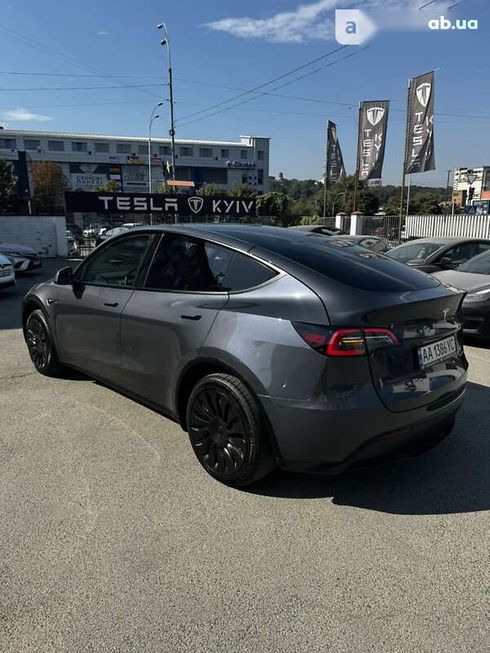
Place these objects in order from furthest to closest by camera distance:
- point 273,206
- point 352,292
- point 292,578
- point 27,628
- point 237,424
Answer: point 273,206, point 237,424, point 352,292, point 292,578, point 27,628

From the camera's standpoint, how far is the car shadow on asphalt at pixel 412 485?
2.87m

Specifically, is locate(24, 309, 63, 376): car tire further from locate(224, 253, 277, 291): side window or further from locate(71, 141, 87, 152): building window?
locate(71, 141, 87, 152): building window

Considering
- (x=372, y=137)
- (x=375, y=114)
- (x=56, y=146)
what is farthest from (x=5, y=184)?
(x=56, y=146)

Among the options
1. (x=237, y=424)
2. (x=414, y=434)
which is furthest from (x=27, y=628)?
(x=414, y=434)

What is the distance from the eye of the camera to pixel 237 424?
2.85 meters

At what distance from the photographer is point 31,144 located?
93.8 metres

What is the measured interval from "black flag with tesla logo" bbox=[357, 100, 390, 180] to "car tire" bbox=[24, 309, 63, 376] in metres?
20.7

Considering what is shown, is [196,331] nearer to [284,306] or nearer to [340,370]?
[284,306]

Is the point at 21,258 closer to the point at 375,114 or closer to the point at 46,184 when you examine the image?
the point at 375,114

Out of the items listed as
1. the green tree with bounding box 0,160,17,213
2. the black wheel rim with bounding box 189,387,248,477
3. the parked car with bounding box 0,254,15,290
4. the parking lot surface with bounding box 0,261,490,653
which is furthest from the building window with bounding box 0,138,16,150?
the black wheel rim with bounding box 189,387,248,477

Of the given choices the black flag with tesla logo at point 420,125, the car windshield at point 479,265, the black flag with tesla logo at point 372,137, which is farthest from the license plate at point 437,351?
the black flag with tesla logo at point 372,137

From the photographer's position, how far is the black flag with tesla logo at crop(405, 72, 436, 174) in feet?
62.1

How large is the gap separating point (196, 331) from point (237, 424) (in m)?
0.63

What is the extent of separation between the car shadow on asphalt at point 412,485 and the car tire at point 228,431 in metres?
0.23
